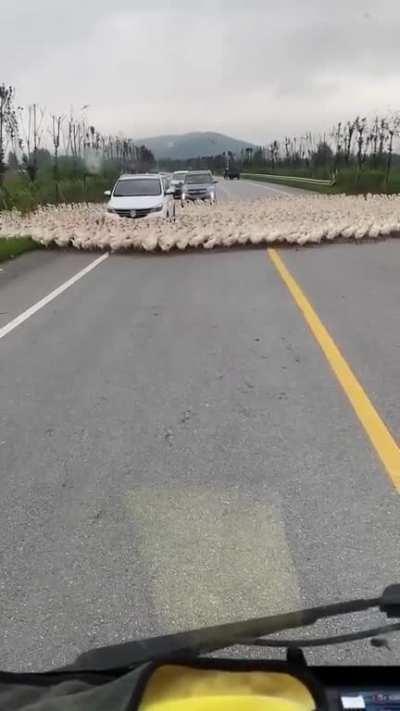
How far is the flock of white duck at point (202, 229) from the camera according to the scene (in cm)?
1585

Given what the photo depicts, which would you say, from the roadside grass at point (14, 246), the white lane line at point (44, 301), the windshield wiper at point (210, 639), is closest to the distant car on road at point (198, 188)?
the roadside grass at point (14, 246)

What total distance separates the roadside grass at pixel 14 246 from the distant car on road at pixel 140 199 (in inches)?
115

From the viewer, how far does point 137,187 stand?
2120 cm

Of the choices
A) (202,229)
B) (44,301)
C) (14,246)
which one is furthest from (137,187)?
(44,301)

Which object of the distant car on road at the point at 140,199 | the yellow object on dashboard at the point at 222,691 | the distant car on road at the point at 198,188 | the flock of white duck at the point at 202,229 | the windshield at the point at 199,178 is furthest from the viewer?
the windshield at the point at 199,178

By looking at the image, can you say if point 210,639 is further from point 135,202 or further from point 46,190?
point 46,190

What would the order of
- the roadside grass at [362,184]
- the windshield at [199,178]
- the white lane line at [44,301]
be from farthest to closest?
1. the roadside grass at [362,184]
2. the windshield at [199,178]
3. the white lane line at [44,301]

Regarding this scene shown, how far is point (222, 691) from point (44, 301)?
357 inches

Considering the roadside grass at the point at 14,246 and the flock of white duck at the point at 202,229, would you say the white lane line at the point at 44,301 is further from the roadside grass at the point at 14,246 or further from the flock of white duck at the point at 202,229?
the roadside grass at the point at 14,246

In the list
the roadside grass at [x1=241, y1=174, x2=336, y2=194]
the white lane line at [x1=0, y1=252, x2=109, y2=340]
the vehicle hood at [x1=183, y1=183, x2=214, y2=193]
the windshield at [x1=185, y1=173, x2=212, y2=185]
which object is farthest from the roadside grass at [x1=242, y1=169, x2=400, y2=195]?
the white lane line at [x1=0, y1=252, x2=109, y2=340]

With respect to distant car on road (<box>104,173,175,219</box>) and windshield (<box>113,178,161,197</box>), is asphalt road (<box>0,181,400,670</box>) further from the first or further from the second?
windshield (<box>113,178,161,197</box>)

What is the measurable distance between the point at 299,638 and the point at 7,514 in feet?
5.53

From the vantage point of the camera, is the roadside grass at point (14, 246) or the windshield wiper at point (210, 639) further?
the roadside grass at point (14, 246)

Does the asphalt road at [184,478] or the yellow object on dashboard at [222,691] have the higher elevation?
the yellow object on dashboard at [222,691]
